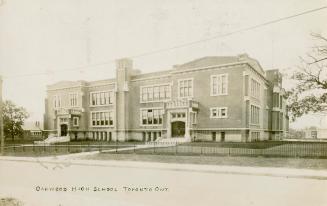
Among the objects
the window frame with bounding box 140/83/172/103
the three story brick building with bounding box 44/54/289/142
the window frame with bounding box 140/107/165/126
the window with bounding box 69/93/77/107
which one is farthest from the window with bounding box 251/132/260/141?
the window with bounding box 69/93/77/107

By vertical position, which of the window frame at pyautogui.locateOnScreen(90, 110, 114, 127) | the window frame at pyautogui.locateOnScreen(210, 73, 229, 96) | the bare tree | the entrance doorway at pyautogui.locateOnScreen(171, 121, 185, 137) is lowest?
the entrance doorway at pyautogui.locateOnScreen(171, 121, 185, 137)

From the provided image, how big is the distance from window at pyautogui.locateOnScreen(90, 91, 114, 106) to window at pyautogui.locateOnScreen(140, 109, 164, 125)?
330 cm

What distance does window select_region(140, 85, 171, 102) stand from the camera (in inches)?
1162

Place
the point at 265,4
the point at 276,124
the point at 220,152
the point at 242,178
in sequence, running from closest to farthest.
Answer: the point at 265,4
the point at 242,178
the point at 220,152
the point at 276,124

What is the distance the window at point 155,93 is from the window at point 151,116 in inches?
44.3

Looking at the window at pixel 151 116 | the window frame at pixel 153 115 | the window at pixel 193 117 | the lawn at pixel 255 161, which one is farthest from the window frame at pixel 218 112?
the lawn at pixel 255 161

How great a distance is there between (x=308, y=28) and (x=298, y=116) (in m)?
4.01

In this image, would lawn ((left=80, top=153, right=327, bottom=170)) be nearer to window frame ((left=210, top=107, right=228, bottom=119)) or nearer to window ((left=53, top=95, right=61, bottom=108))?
window frame ((left=210, top=107, right=228, bottom=119))

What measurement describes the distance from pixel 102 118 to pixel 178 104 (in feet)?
26.4

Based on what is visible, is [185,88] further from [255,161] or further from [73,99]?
[255,161]

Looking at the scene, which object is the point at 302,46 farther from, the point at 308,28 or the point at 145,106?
the point at 145,106

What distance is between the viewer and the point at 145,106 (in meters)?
31.1

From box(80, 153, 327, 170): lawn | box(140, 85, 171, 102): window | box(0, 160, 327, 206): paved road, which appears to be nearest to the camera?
box(0, 160, 327, 206): paved road

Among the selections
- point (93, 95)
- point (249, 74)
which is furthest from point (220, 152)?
point (93, 95)
